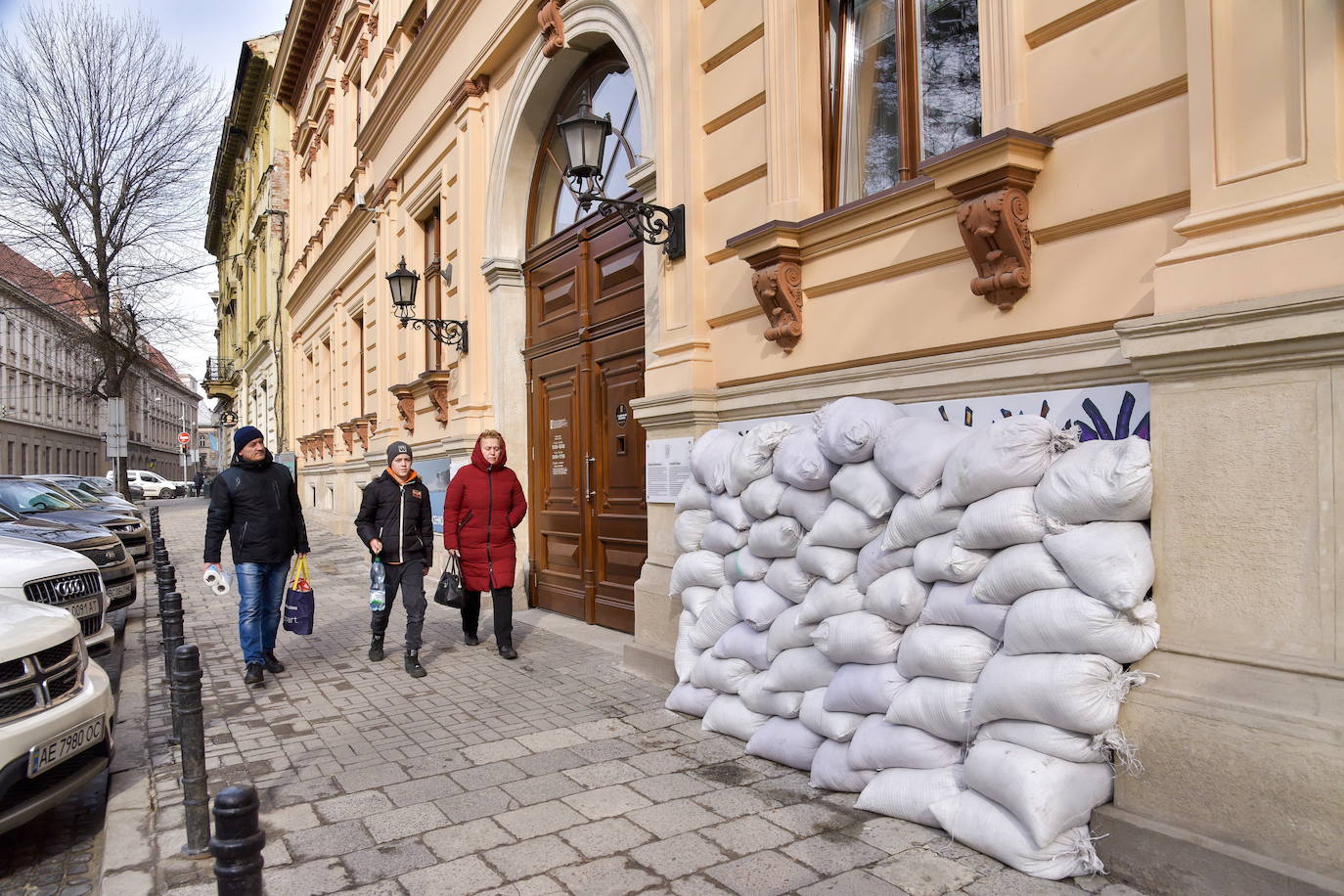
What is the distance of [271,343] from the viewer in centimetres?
2862

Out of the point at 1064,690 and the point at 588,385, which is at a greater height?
the point at 588,385

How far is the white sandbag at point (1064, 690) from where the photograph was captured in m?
3.06

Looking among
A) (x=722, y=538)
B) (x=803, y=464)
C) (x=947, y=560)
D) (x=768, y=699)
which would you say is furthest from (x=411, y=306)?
(x=947, y=560)

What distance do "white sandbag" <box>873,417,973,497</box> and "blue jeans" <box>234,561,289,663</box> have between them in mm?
4557

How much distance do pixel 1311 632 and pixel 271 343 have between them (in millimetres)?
29823

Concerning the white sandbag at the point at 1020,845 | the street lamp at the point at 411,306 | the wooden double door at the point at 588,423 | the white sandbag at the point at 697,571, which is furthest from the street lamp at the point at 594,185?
the white sandbag at the point at 1020,845

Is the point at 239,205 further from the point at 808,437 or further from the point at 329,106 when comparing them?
the point at 808,437

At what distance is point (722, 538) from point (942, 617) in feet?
5.41

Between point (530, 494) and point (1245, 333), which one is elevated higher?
point (1245, 333)

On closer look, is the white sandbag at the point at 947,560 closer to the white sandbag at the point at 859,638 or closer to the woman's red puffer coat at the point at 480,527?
the white sandbag at the point at 859,638

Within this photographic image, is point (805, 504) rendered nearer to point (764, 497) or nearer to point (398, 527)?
point (764, 497)

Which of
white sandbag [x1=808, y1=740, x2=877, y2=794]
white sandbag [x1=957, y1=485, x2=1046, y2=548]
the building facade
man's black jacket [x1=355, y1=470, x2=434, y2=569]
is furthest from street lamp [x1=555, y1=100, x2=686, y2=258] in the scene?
white sandbag [x1=808, y1=740, x2=877, y2=794]

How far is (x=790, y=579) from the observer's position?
4465 millimetres

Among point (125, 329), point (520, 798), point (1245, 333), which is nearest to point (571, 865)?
point (520, 798)
